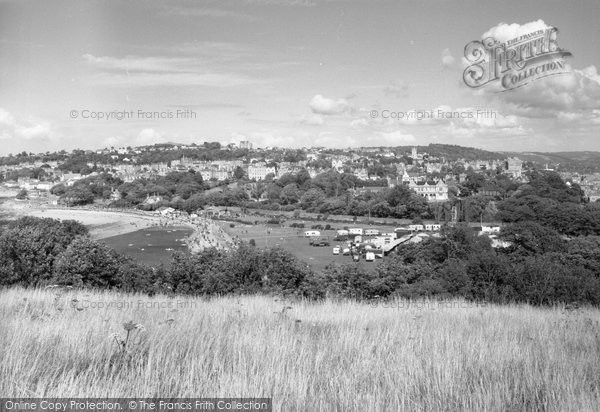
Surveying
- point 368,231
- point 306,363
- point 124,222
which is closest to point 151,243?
point 124,222

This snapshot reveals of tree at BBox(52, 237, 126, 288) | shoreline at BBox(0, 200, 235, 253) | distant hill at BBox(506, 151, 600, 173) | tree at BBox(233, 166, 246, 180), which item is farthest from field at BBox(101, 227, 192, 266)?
distant hill at BBox(506, 151, 600, 173)

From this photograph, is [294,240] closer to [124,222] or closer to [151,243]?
[151,243]

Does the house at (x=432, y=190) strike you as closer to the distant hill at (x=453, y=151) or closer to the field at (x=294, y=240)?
the field at (x=294, y=240)

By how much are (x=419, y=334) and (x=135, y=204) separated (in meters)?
63.7

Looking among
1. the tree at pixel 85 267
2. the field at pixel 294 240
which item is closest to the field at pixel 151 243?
the field at pixel 294 240

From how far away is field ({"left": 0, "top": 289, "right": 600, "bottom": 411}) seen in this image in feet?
7.06

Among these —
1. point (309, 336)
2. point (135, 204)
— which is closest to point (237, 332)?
point (309, 336)

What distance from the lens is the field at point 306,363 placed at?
2150 millimetres

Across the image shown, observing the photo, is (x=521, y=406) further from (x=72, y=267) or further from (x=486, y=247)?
(x=486, y=247)

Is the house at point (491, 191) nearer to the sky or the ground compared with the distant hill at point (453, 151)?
nearer to the ground

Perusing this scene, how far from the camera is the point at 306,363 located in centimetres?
260

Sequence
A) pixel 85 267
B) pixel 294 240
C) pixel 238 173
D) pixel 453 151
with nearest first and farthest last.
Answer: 1. pixel 85 267
2. pixel 294 240
3. pixel 238 173
4. pixel 453 151

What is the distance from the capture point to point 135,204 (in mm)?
63438

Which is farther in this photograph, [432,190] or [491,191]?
[432,190]
